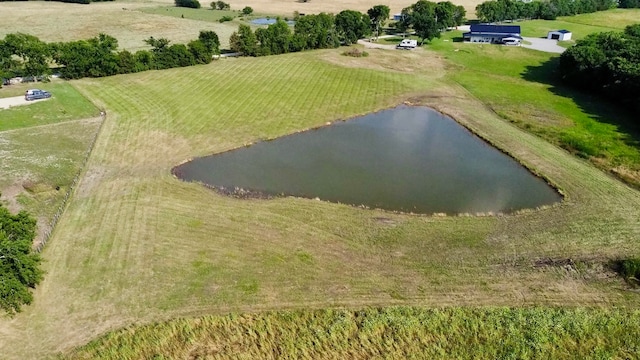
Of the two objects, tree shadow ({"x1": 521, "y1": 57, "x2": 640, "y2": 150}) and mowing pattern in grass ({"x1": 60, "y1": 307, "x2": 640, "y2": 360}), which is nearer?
mowing pattern in grass ({"x1": 60, "y1": 307, "x2": 640, "y2": 360})

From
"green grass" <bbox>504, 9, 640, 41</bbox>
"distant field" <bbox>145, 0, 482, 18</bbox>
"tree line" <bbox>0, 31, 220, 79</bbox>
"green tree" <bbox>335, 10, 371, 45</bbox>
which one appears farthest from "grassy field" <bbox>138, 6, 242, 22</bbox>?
"green grass" <bbox>504, 9, 640, 41</bbox>

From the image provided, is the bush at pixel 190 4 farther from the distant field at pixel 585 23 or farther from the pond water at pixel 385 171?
the pond water at pixel 385 171

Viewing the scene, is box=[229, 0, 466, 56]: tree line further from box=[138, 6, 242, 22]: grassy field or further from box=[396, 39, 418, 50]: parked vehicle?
box=[138, 6, 242, 22]: grassy field

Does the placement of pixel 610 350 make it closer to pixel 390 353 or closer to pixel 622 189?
pixel 390 353

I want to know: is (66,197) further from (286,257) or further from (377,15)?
(377,15)

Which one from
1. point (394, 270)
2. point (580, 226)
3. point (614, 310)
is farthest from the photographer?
point (580, 226)

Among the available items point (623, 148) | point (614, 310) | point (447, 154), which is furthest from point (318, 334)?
point (623, 148)
